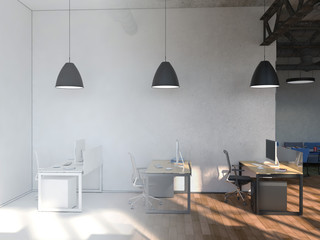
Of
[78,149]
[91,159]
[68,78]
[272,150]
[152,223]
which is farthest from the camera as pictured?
[78,149]

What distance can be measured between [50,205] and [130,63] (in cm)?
334

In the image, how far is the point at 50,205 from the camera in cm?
512

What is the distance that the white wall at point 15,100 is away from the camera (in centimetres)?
554

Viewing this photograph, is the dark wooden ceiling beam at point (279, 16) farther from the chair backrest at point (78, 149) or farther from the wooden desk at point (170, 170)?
the chair backrest at point (78, 149)

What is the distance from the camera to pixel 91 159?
5523 mm

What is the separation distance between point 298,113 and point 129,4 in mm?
8185

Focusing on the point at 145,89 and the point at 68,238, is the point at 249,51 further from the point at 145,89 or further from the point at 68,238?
the point at 68,238

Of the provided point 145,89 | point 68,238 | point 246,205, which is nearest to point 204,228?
point 246,205

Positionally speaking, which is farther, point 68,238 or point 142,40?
point 142,40

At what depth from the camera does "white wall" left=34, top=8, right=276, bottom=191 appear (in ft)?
20.9

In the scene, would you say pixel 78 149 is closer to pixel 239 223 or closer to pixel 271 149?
pixel 239 223

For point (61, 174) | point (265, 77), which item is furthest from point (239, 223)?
point (61, 174)

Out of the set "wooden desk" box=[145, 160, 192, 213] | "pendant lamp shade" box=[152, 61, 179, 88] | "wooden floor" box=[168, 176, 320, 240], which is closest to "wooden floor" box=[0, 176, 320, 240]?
"wooden floor" box=[168, 176, 320, 240]

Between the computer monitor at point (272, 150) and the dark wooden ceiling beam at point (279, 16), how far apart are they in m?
2.04
